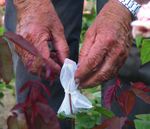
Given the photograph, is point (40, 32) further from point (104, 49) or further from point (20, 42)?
point (20, 42)

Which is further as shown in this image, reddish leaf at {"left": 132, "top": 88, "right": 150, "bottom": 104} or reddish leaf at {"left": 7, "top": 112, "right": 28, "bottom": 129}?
reddish leaf at {"left": 132, "top": 88, "right": 150, "bottom": 104}

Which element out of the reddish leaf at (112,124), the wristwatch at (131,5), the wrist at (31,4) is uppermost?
the wrist at (31,4)

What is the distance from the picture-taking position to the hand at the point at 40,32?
3.91 ft

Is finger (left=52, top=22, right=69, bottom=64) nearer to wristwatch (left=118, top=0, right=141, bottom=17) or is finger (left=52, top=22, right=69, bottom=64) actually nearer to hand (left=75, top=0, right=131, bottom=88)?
hand (left=75, top=0, right=131, bottom=88)

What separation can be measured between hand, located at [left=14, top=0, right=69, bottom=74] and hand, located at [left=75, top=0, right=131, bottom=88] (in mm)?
56

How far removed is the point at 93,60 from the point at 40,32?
0.14m

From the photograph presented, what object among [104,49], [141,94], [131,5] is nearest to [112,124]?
[141,94]

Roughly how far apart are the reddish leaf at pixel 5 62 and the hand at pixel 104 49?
0.70 ft

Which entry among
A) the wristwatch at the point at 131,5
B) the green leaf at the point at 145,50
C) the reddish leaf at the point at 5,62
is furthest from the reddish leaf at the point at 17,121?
the wristwatch at the point at 131,5

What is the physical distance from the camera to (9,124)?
0.99 m

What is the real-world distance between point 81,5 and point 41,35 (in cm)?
74

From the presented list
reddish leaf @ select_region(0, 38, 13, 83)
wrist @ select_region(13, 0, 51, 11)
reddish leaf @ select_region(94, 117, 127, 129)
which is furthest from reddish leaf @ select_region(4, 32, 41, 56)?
wrist @ select_region(13, 0, 51, 11)

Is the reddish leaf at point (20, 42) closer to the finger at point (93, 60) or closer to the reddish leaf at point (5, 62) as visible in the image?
the reddish leaf at point (5, 62)

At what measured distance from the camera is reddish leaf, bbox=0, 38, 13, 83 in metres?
0.98
